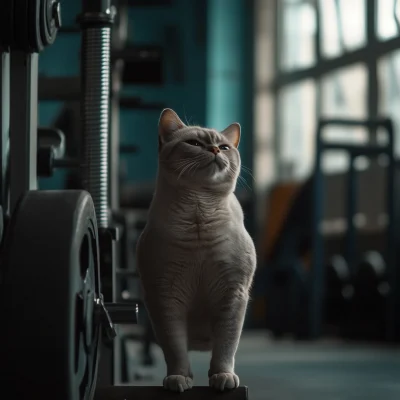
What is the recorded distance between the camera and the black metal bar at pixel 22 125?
5.80ft

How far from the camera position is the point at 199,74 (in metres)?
9.03

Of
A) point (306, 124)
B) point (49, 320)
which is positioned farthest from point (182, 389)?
point (306, 124)

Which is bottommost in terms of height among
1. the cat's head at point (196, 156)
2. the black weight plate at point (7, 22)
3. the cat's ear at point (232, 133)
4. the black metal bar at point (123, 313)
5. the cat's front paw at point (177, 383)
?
the cat's front paw at point (177, 383)

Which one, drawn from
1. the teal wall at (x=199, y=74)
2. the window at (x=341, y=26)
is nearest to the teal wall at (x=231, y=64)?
the teal wall at (x=199, y=74)

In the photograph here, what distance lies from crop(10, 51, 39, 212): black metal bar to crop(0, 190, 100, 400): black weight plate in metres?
0.31

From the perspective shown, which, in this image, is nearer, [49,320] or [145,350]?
[49,320]

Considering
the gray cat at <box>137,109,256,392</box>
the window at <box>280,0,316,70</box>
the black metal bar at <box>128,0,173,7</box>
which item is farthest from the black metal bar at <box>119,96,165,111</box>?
the window at <box>280,0,316,70</box>

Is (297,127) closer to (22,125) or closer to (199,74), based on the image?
(199,74)

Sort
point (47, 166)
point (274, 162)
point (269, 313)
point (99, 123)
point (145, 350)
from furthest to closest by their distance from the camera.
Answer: point (274, 162) → point (269, 313) → point (145, 350) → point (47, 166) → point (99, 123)

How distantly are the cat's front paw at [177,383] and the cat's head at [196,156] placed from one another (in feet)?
1.11

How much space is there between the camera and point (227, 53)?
9156mm

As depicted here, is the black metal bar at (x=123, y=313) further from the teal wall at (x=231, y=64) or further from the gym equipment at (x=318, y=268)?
the teal wall at (x=231, y=64)

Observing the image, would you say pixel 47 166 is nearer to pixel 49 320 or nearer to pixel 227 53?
pixel 49 320

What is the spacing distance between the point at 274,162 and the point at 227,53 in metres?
1.17
